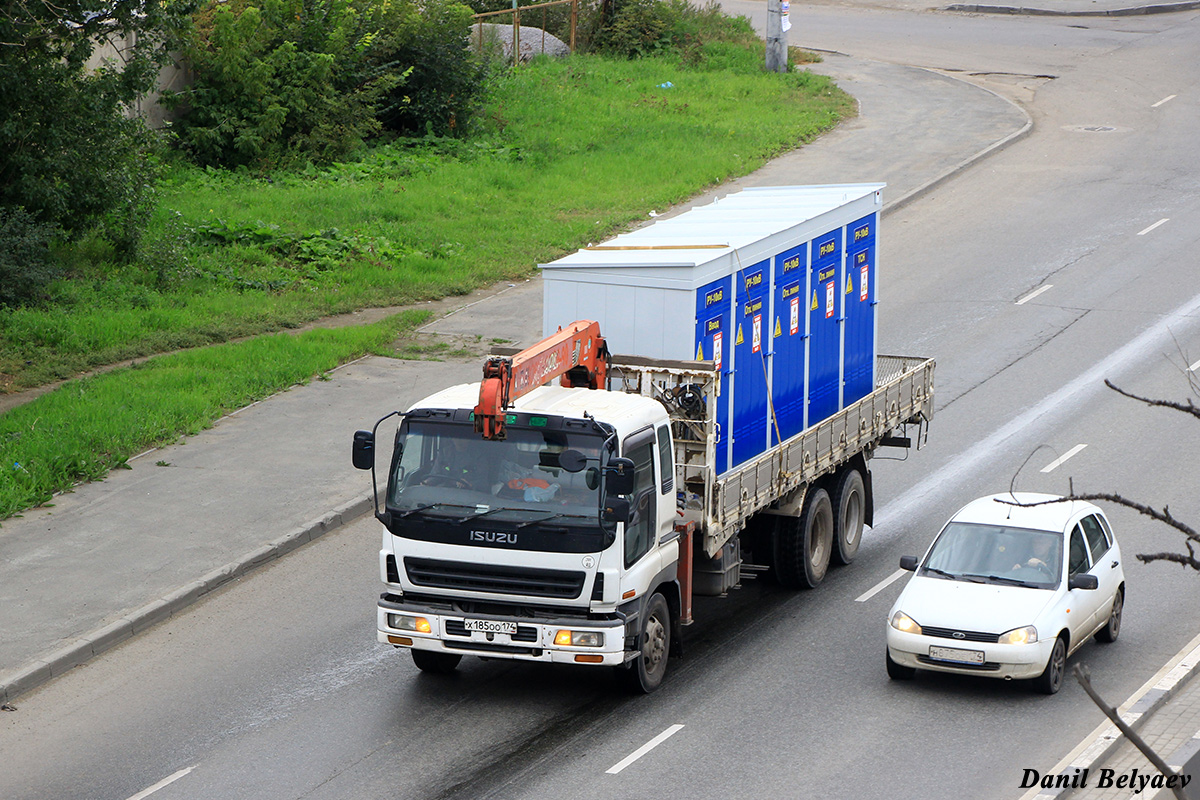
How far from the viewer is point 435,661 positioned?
1313cm

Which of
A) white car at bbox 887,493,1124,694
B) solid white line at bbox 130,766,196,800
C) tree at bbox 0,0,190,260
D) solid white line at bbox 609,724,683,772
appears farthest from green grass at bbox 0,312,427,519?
white car at bbox 887,493,1124,694

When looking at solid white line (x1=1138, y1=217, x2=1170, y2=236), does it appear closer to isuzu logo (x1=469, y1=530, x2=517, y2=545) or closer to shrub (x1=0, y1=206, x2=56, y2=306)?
shrub (x1=0, y1=206, x2=56, y2=306)

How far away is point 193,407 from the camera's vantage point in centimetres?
2003

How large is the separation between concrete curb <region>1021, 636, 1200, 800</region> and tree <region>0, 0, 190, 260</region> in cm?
1614

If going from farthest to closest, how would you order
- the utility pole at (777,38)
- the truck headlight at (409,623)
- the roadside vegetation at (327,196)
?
1. the utility pole at (777,38)
2. the roadside vegetation at (327,196)
3. the truck headlight at (409,623)

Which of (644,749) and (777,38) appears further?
(777,38)

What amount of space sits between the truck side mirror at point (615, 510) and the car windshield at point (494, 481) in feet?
0.41

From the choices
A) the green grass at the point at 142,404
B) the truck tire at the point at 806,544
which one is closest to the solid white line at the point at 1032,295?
the green grass at the point at 142,404

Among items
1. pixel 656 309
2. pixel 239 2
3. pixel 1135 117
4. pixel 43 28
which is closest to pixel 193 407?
pixel 43 28

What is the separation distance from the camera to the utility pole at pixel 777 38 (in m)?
39.8

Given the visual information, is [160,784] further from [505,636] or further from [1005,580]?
[1005,580]

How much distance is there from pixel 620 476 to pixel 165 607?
5.74m

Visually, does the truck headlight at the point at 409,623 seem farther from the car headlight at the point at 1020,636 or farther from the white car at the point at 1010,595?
the car headlight at the point at 1020,636

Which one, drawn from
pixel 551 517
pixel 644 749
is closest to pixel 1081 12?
Result: pixel 551 517
